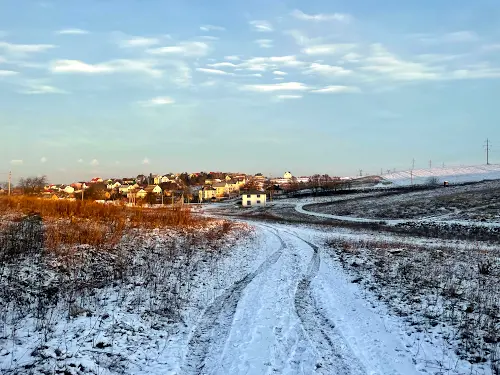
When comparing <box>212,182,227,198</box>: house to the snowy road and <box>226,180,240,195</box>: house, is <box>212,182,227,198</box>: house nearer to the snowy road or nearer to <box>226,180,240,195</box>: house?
<box>226,180,240,195</box>: house

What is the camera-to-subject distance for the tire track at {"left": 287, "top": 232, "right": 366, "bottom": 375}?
23.3 ft

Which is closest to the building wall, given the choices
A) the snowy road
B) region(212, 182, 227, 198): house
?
region(212, 182, 227, 198): house

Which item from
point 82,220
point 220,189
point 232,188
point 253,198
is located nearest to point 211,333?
point 82,220

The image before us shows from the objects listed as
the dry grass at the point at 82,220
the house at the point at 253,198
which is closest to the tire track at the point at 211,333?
the dry grass at the point at 82,220

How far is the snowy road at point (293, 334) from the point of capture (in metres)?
7.23

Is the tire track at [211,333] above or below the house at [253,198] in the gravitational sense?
above

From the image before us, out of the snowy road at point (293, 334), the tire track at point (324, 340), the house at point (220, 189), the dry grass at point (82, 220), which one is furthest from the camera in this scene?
the house at point (220, 189)

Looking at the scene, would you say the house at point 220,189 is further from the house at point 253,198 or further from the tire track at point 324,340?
the tire track at point 324,340

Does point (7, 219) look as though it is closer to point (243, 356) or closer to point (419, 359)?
point (243, 356)

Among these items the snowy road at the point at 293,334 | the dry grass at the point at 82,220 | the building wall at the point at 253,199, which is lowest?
the building wall at the point at 253,199

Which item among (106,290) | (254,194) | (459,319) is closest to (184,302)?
(106,290)

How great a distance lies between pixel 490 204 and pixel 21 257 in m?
63.6

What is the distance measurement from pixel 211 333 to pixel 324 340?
2.71 metres

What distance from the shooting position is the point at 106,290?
1131cm
